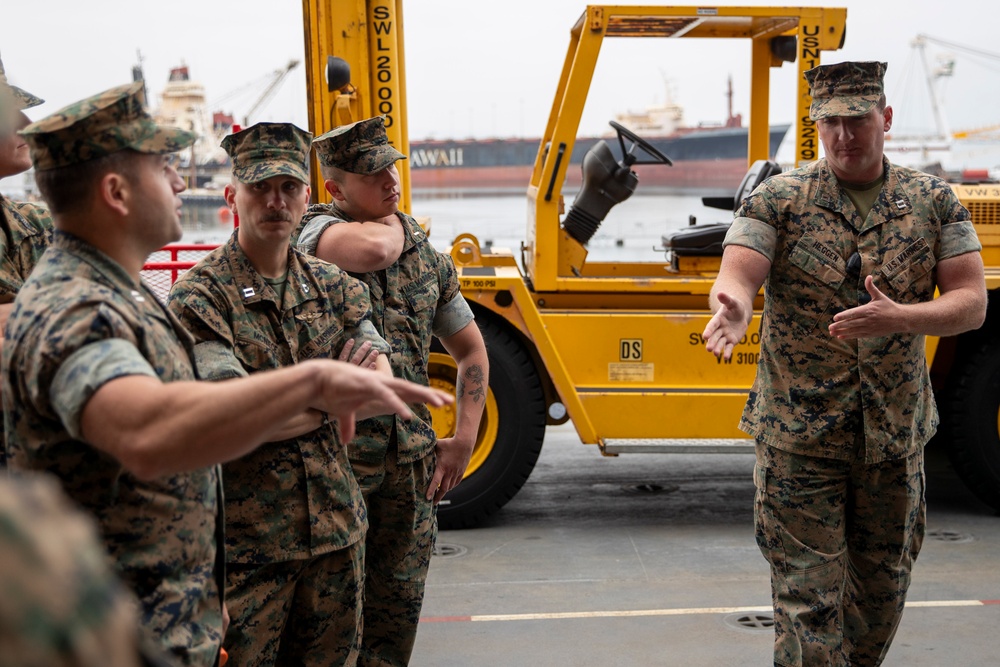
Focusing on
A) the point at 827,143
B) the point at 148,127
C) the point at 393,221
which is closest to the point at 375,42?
the point at 393,221

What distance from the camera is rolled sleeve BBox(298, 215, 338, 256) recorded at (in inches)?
114

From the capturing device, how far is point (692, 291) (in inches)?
208

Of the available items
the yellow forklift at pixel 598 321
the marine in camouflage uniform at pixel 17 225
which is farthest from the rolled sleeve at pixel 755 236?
the yellow forklift at pixel 598 321

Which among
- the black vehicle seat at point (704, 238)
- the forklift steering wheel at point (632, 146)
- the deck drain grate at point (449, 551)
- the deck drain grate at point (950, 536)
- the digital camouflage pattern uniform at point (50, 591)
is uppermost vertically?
the forklift steering wheel at point (632, 146)

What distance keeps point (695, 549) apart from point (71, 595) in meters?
4.65

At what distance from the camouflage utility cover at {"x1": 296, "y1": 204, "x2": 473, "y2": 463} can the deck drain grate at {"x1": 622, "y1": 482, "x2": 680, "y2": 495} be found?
326 centimetres

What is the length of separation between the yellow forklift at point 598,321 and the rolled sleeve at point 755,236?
87.5 inches

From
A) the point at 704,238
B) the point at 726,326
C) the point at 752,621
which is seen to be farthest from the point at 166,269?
the point at 726,326

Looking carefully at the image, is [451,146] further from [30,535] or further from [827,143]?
[30,535]

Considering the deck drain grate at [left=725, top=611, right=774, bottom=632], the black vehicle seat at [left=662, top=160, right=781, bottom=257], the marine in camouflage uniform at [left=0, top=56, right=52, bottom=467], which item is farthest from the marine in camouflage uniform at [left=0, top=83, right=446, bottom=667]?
the black vehicle seat at [left=662, top=160, right=781, bottom=257]

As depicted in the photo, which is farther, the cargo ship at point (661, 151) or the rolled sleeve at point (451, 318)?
the cargo ship at point (661, 151)

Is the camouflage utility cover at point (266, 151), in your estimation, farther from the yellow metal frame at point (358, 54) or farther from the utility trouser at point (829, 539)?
the yellow metal frame at point (358, 54)

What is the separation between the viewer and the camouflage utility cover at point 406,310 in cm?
287

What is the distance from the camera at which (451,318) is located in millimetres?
3127
